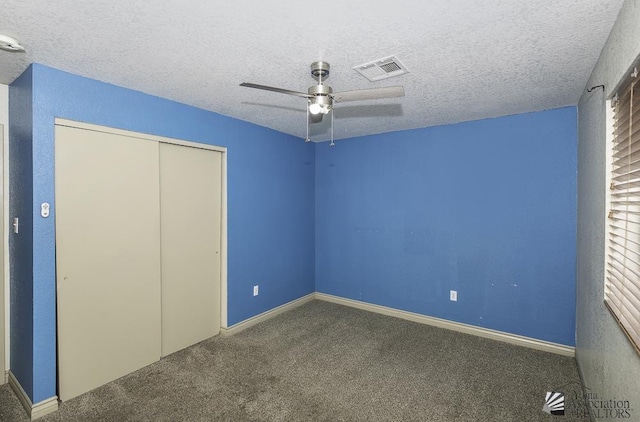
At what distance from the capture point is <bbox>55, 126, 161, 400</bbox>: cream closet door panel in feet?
7.32

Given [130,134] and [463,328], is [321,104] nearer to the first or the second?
[130,134]

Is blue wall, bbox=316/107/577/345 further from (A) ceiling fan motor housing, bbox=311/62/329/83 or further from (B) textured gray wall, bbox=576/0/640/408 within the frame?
(A) ceiling fan motor housing, bbox=311/62/329/83

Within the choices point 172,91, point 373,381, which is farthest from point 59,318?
point 373,381

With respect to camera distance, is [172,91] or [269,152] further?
[269,152]

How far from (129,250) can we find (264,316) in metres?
1.78

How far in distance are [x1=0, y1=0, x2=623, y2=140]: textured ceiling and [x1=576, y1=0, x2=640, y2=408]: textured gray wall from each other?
0.14 meters

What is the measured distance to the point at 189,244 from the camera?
10.1 feet

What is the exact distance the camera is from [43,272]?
2.12 metres

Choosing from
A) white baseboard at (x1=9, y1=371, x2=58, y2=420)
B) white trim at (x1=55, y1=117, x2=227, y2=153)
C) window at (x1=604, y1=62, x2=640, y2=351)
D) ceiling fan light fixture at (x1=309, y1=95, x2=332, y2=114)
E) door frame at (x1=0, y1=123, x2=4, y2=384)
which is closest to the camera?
window at (x1=604, y1=62, x2=640, y2=351)

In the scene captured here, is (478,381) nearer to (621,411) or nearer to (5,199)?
(621,411)

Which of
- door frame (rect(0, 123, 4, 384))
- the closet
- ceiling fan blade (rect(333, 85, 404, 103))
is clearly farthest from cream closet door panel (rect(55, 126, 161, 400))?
ceiling fan blade (rect(333, 85, 404, 103))

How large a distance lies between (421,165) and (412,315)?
1814mm

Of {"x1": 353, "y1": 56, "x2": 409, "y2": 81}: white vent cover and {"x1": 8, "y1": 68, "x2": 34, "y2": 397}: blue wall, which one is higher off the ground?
{"x1": 353, "y1": 56, "x2": 409, "y2": 81}: white vent cover

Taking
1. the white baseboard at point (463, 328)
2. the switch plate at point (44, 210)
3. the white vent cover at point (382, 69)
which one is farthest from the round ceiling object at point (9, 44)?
the white baseboard at point (463, 328)
